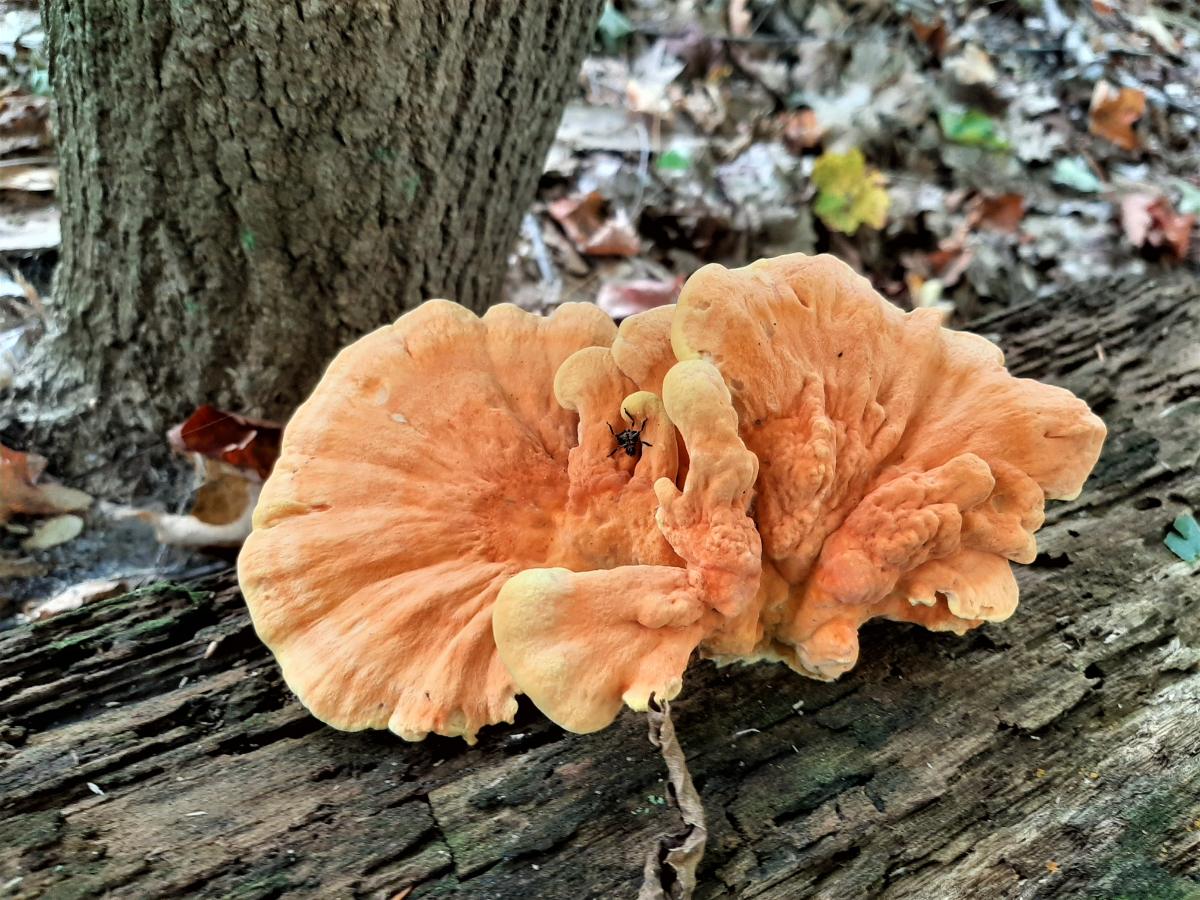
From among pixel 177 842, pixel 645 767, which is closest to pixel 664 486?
pixel 645 767

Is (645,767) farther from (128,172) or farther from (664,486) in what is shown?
(128,172)

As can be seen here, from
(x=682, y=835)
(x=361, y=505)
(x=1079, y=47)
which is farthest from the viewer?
(x=1079, y=47)

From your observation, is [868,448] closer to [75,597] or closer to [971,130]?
[75,597]

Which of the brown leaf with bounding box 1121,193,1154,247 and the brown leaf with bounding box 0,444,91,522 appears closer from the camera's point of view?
the brown leaf with bounding box 0,444,91,522

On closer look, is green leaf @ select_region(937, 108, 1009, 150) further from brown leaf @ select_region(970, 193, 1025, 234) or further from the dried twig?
the dried twig

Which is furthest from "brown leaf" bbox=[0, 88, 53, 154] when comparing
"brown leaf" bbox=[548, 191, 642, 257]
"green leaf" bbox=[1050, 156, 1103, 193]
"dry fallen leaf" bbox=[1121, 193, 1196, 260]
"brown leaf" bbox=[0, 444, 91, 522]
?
"dry fallen leaf" bbox=[1121, 193, 1196, 260]

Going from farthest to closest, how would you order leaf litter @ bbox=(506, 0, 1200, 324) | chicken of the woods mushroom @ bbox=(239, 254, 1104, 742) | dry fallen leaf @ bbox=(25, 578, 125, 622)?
1. leaf litter @ bbox=(506, 0, 1200, 324)
2. dry fallen leaf @ bbox=(25, 578, 125, 622)
3. chicken of the woods mushroom @ bbox=(239, 254, 1104, 742)
